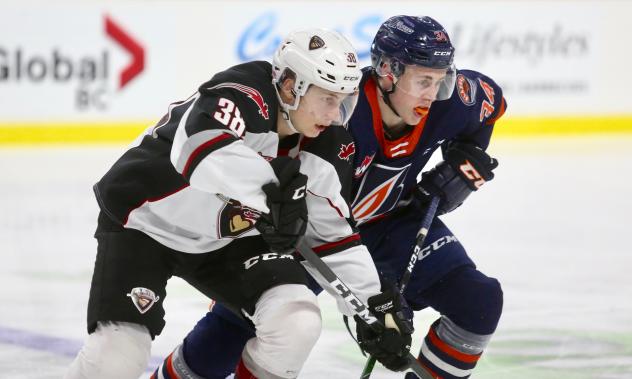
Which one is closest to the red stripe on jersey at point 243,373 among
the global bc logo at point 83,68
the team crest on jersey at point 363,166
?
the team crest on jersey at point 363,166

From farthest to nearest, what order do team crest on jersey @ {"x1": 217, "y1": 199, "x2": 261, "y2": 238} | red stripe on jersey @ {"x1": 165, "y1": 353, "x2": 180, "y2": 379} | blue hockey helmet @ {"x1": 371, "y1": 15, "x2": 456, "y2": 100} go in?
1. blue hockey helmet @ {"x1": 371, "y1": 15, "x2": 456, "y2": 100}
2. red stripe on jersey @ {"x1": 165, "y1": 353, "x2": 180, "y2": 379}
3. team crest on jersey @ {"x1": 217, "y1": 199, "x2": 261, "y2": 238}

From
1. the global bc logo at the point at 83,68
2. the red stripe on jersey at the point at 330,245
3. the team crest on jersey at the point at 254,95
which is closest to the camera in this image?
the team crest on jersey at the point at 254,95

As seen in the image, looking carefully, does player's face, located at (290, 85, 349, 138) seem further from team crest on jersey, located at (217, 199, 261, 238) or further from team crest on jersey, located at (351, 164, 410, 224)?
team crest on jersey, located at (351, 164, 410, 224)

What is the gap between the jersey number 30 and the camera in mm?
2240

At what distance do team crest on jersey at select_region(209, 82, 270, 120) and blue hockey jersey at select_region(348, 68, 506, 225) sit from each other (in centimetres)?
55

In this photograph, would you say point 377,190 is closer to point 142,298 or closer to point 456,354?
point 456,354

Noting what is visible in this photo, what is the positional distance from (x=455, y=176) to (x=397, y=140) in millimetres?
339

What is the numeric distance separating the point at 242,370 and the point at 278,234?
0.41m

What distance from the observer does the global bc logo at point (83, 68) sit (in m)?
7.37

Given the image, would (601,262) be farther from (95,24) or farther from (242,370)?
(95,24)

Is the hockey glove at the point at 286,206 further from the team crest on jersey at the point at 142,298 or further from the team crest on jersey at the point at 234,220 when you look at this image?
the team crest on jersey at the point at 142,298

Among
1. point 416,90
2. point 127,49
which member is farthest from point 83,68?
point 416,90

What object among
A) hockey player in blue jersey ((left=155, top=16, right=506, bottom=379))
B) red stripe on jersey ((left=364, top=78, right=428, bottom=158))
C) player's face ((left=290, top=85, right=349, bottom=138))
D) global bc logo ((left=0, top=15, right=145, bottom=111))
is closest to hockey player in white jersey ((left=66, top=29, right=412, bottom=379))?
player's face ((left=290, top=85, right=349, bottom=138))

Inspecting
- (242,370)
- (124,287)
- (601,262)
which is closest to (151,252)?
(124,287)
